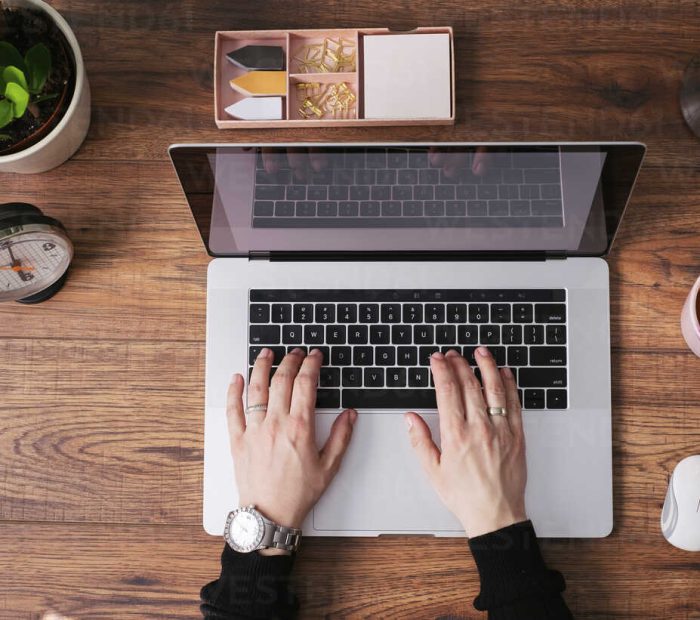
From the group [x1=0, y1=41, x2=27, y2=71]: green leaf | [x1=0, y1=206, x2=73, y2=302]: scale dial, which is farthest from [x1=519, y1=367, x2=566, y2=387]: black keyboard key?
[x1=0, y1=41, x2=27, y2=71]: green leaf

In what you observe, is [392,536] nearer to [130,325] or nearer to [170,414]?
[170,414]

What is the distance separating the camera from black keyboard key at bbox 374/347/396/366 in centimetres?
89

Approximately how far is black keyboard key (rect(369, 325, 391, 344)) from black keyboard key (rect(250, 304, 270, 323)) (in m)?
0.15

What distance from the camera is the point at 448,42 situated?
0.90m

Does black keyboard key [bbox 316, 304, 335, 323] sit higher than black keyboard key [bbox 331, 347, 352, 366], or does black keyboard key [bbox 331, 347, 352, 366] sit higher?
black keyboard key [bbox 316, 304, 335, 323]

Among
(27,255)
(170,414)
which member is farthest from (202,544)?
(27,255)

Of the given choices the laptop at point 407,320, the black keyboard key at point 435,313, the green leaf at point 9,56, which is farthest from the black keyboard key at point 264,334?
the green leaf at point 9,56

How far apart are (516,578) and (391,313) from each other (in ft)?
1.23

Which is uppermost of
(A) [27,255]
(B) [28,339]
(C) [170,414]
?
(A) [27,255]

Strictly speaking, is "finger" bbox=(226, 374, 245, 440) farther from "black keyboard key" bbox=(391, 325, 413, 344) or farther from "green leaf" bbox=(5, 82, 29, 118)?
"green leaf" bbox=(5, 82, 29, 118)

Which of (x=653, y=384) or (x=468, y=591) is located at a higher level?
(x=653, y=384)

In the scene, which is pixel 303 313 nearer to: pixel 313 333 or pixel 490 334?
pixel 313 333

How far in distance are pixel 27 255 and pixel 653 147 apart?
0.89m

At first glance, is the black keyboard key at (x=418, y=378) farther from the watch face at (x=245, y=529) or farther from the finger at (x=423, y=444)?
the watch face at (x=245, y=529)
